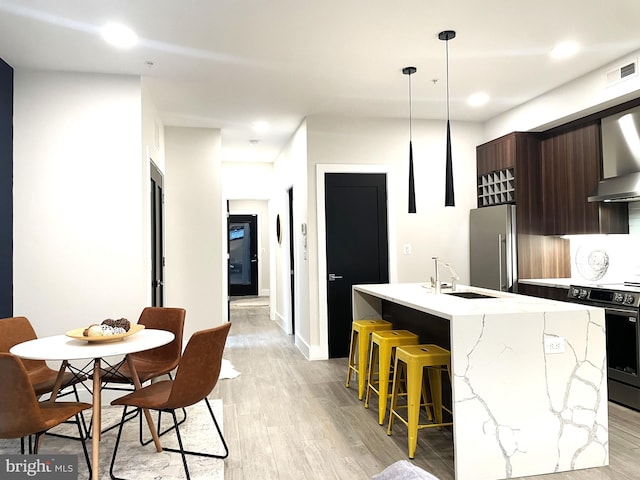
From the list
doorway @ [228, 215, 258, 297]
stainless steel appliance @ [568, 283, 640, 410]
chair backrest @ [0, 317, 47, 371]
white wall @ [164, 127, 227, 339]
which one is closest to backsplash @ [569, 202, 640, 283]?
stainless steel appliance @ [568, 283, 640, 410]

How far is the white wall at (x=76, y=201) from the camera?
12.7ft

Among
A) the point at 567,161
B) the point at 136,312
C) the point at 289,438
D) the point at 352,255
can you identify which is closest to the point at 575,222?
the point at 567,161

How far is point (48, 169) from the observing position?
3896 mm

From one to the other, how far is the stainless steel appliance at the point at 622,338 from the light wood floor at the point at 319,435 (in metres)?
0.15

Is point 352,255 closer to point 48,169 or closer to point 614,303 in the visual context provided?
point 614,303

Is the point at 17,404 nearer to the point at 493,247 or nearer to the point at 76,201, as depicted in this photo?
the point at 76,201

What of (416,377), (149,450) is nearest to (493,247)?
(416,377)

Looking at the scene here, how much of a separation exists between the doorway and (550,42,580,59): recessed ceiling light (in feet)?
29.0

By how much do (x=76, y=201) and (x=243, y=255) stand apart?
837 centimetres

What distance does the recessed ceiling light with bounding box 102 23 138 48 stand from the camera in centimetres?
319

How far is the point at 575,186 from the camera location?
4570 mm

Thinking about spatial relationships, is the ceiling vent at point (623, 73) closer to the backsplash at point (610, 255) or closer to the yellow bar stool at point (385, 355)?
the backsplash at point (610, 255)

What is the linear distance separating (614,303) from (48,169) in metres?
4.62

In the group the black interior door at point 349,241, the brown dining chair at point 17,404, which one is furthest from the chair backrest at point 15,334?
the black interior door at point 349,241
